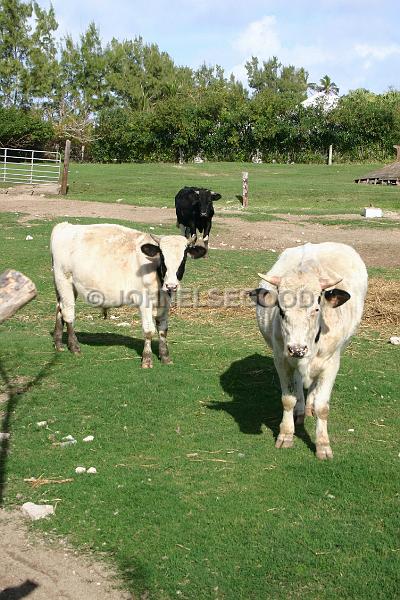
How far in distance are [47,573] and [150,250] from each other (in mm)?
5340

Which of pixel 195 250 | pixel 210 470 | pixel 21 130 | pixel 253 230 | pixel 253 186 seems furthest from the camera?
pixel 21 130

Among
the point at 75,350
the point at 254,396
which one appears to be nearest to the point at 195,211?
the point at 75,350

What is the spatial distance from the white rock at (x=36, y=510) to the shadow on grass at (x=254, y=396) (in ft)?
8.09

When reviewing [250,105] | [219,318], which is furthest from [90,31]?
[219,318]

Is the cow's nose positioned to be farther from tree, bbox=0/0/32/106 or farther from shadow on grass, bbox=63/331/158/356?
tree, bbox=0/0/32/106

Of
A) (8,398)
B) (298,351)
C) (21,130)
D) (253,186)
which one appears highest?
(21,130)

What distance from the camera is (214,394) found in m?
9.16

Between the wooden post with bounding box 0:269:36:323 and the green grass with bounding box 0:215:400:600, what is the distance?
2160mm

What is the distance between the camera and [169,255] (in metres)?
9.98

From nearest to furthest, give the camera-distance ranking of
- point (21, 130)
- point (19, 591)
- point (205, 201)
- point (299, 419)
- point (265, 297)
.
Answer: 1. point (19, 591)
2. point (265, 297)
3. point (299, 419)
4. point (205, 201)
5. point (21, 130)

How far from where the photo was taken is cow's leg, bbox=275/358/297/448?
742cm

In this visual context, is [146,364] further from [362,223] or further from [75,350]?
[362,223]

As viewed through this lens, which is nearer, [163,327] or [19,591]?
[19,591]

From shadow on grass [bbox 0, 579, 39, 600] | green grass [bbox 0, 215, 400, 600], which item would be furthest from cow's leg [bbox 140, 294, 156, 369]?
shadow on grass [bbox 0, 579, 39, 600]
